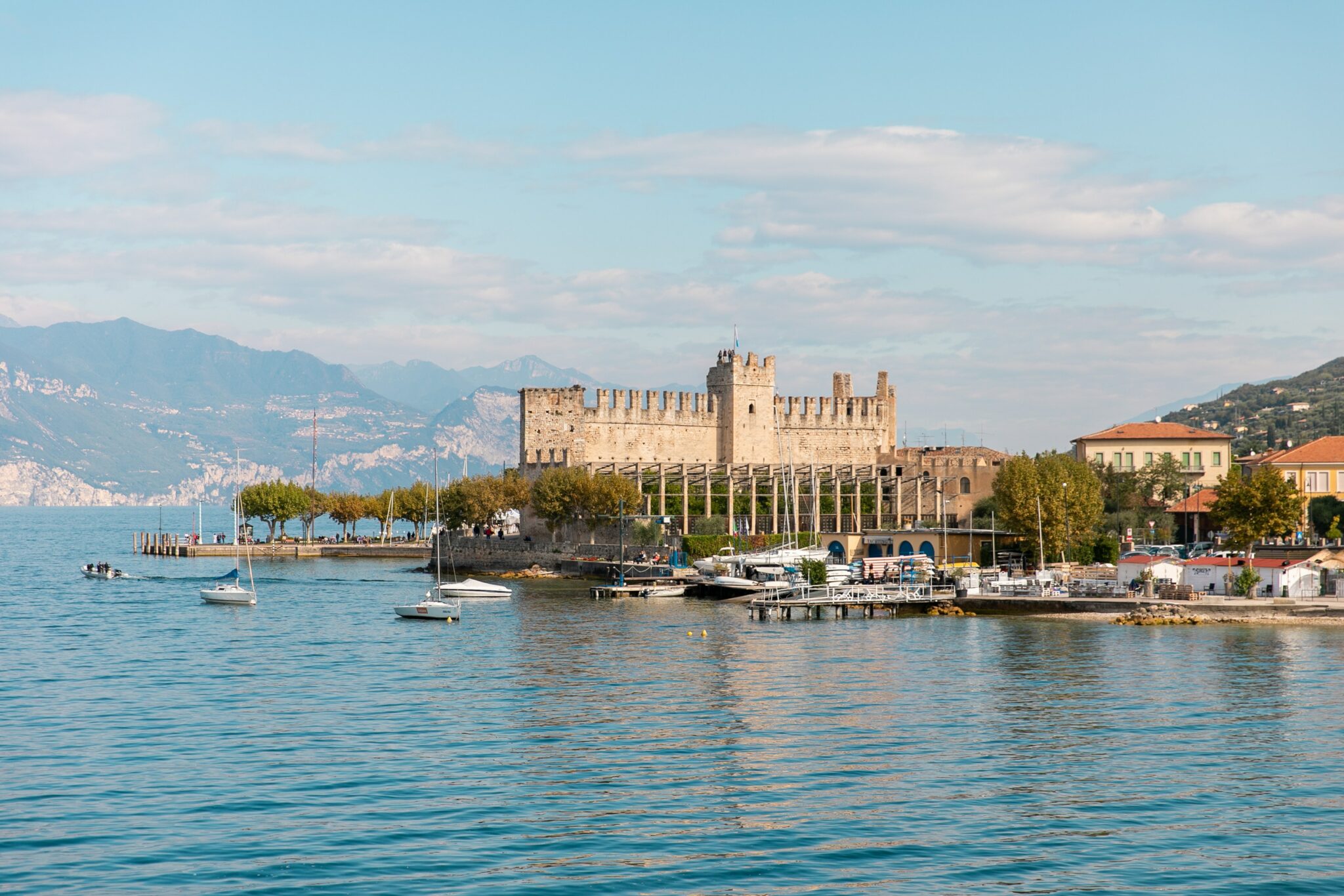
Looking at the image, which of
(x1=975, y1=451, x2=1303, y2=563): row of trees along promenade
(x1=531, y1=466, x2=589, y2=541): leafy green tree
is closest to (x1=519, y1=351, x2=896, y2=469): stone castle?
(x1=531, y1=466, x2=589, y2=541): leafy green tree

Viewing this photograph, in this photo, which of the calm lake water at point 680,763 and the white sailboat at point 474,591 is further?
the white sailboat at point 474,591

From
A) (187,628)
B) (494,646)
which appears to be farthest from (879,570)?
(187,628)

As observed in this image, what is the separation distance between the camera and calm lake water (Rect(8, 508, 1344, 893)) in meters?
19.8

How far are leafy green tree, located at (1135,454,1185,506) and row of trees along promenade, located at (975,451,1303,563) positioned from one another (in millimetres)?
51

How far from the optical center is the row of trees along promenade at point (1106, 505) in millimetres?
57312

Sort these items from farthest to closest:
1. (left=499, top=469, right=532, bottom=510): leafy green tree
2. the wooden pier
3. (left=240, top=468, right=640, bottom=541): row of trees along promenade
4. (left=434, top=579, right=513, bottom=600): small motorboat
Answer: (left=499, top=469, right=532, bottom=510): leafy green tree
(left=240, top=468, right=640, bottom=541): row of trees along promenade
(left=434, top=579, right=513, bottom=600): small motorboat
the wooden pier

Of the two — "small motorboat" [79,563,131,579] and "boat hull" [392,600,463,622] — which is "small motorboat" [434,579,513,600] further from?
"small motorboat" [79,563,131,579]

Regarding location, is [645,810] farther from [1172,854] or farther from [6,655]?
[6,655]

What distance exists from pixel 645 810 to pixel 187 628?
110 ft

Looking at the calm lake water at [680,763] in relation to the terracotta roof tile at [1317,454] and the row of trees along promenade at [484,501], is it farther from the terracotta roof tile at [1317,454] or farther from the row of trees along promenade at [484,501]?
the terracotta roof tile at [1317,454]

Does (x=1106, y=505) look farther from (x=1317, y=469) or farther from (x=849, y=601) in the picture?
(x=849, y=601)

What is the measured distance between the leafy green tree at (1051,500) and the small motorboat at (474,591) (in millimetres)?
22442

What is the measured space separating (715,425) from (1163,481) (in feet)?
83.9

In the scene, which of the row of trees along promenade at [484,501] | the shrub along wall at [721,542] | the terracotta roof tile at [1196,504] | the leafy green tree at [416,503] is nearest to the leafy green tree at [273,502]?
the row of trees along promenade at [484,501]
